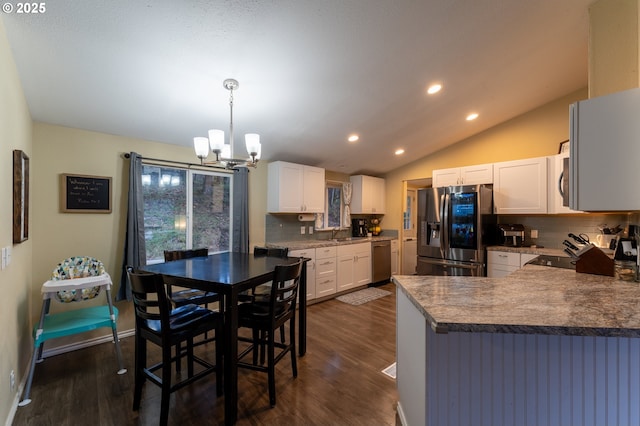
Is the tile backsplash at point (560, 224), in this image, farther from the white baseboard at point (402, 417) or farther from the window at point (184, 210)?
the window at point (184, 210)

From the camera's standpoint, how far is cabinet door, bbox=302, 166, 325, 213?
14.7 ft

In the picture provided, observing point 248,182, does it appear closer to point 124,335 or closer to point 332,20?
point 124,335

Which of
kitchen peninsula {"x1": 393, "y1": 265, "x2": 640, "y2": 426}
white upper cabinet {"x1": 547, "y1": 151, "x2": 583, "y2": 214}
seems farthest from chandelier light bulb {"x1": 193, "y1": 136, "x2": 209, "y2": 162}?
white upper cabinet {"x1": 547, "y1": 151, "x2": 583, "y2": 214}

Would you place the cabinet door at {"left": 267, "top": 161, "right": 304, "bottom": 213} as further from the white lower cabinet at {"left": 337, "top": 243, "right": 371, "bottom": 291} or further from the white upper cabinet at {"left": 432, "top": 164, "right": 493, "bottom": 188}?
the white upper cabinet at {"left": 432, "top": 164, "right": 493, "bottom": 188}

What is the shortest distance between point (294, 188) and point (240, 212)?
92cm

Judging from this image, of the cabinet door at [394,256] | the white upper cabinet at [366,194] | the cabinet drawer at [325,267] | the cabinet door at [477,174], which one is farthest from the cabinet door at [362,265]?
the cabinet door at [477,174]

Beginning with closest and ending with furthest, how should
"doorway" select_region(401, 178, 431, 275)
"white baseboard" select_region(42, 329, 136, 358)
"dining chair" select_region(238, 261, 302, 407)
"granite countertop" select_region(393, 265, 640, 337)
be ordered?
1. "granite countertop" select_region(393, 265, 640, 337)
2. "dining chair" select_region(238, 261, 302, 407)
3. "white baseboard" select_region(42, 329, 136, 358)
4. "doorway" select_region(401, 178, 431, 275)

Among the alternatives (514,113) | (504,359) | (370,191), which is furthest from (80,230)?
(514,113)

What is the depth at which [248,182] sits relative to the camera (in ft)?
13.3

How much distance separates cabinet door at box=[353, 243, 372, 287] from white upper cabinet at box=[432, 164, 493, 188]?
1.64 metres

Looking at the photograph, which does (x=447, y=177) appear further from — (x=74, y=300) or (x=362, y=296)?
(x=74, y=300)

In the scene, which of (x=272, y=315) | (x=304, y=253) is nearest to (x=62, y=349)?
(x=272, y=315)

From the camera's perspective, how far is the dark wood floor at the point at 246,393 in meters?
1.82

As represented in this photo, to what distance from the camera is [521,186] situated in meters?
3.66
